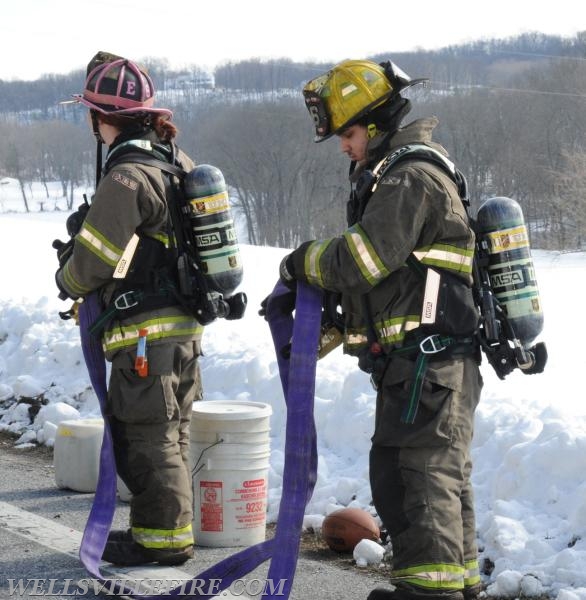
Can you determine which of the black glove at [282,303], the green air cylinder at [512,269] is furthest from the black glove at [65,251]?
the green air cylinder at [512,269]

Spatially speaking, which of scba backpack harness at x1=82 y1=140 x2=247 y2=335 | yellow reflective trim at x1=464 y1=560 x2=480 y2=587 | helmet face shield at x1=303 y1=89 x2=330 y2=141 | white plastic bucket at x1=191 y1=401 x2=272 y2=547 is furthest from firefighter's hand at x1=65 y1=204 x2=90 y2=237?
yellow reflective trim at x1=464 y1=560 x2=480 y2=587

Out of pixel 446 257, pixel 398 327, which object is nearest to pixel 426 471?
pixel 398 327

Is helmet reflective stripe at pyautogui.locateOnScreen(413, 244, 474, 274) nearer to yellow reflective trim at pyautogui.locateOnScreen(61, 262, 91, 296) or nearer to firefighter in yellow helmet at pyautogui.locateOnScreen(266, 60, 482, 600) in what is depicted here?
firefighter in yellow helmet at pyautogui.locateOnScreen(266, 60, 482, 600)

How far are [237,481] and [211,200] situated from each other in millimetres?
1448

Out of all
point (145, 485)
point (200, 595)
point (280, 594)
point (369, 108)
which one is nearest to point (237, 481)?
point (145, 485)

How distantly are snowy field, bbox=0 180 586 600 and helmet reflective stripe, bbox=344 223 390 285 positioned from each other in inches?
63.0

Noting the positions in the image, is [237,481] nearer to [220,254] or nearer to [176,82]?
[220,254]

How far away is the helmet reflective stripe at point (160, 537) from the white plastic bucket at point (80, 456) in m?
1.40

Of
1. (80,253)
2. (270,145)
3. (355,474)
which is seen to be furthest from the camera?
(270,145)

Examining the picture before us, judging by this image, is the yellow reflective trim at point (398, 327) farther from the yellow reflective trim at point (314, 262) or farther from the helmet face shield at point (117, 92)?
the helmet face shield at point (117, 92)

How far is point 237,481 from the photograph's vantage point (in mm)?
5285

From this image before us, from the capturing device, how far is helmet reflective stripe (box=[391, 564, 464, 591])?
12.2ft

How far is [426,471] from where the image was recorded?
377 centimetres

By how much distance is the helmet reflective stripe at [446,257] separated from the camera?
384 centimetres
